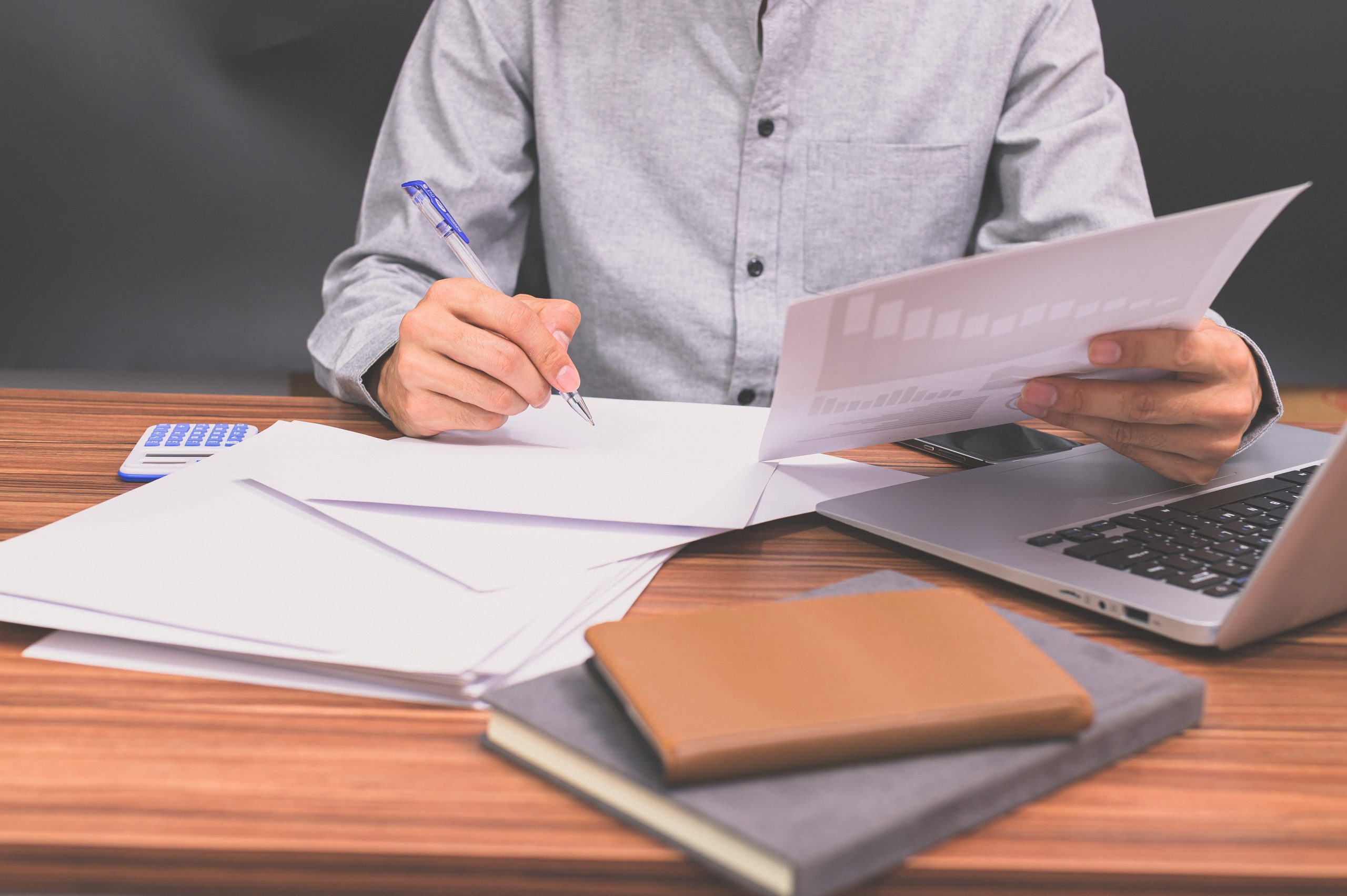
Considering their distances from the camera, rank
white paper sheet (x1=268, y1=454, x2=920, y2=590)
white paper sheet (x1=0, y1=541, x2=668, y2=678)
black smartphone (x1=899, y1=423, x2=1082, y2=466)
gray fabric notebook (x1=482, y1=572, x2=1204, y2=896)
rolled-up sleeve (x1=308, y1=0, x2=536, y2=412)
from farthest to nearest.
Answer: rolled-up sleeve (x1=308, y1=0, x2=536, y2=412) → black smartphone (x1=899, y1=423, x2=1082, y2=466) → white paper sheet (x1=268, y1=454, x2=920, y2=590) → white paper sheet (x1=0, y1=541, x2=668, y2=678) → gray fabric notebook (x1=482, y1=572, x2=1204, y2=896)

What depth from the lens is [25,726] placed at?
38 centimetres

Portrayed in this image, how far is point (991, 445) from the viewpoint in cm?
76

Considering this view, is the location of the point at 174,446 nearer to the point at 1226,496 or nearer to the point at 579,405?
the point at 579,405

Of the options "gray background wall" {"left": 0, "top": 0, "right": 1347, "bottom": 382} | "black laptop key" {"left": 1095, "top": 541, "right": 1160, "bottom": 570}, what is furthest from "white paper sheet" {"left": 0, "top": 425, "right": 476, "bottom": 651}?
"gray background wall" {"left": 0, "top": 0, "right": 1347, "bottom": 382}

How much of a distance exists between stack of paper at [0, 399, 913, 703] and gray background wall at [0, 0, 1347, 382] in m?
0.92

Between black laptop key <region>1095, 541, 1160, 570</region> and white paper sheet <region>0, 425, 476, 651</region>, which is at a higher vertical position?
white paper sheet <region>0, 425, 476, 651</region>

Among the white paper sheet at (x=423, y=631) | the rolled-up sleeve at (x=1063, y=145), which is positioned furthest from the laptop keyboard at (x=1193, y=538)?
the rolled-up sleeve at (x=1063, y=145)

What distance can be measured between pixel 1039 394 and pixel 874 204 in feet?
1.87

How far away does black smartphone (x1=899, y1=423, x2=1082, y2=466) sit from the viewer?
74 cm

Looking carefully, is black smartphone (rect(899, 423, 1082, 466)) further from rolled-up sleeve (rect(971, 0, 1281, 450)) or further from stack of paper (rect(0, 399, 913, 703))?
rolled-up sleeve (rect(971, 0, 1281, 450))

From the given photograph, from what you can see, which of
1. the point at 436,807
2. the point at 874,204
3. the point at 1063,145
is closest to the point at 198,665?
the point at 436,807

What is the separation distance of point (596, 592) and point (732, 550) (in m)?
0.12

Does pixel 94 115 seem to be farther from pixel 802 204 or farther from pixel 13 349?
pixel 802 204

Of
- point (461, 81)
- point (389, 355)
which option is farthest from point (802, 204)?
point (389, 355)
